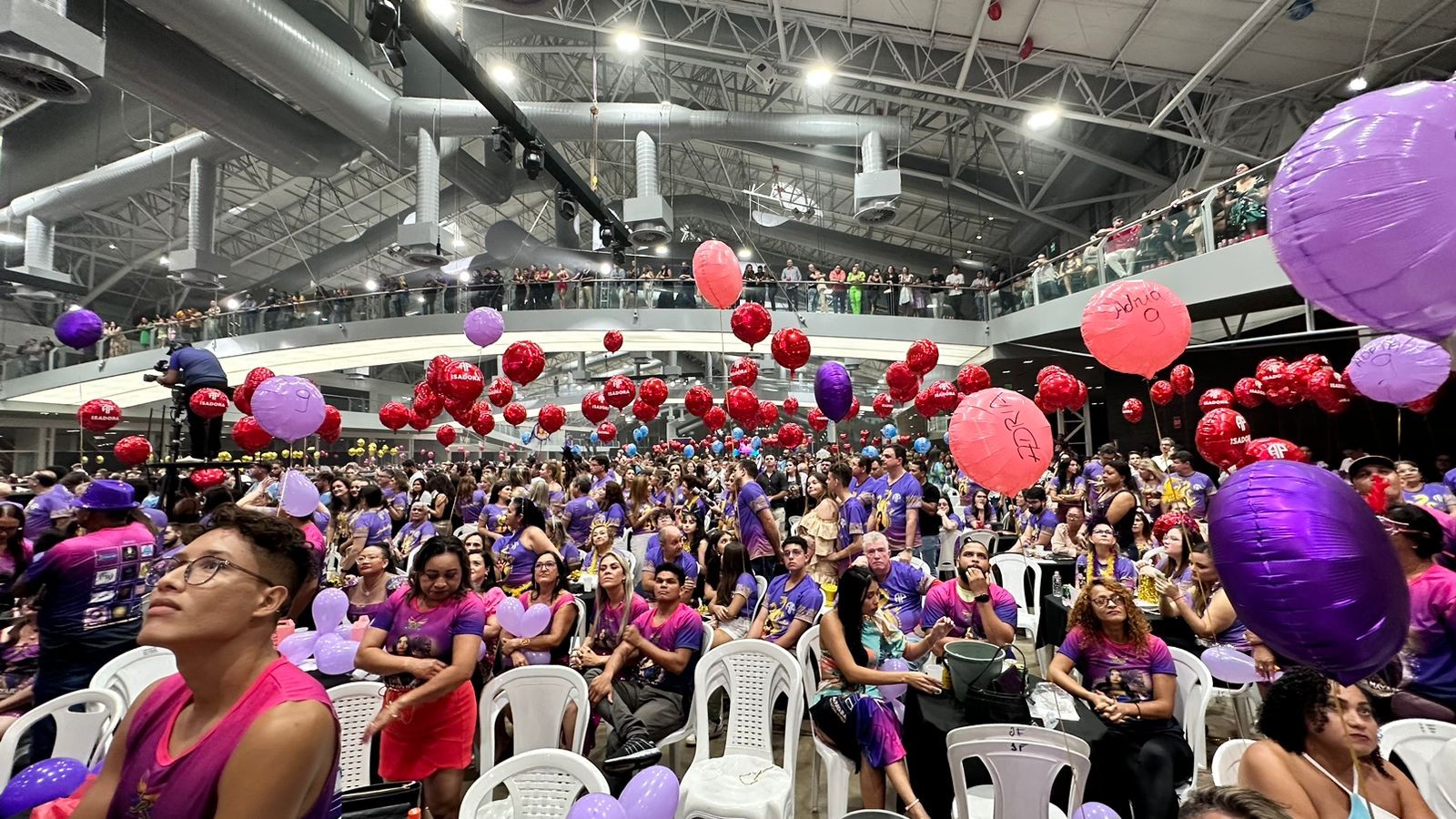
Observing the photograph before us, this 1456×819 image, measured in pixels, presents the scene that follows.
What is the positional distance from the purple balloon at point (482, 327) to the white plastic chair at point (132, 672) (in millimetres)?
6151

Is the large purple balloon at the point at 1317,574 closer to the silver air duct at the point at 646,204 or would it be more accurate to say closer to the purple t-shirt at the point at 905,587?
the purple t-shirt at the point at 905,587

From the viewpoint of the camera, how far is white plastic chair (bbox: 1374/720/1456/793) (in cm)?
228

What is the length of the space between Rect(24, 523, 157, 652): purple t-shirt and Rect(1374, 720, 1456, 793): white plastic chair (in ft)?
2.45

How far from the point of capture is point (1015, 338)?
39.0 ft

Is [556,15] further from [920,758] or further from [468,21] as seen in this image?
[920,758]

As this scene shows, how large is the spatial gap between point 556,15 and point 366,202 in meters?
11.3

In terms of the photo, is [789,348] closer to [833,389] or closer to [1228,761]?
[833,389]

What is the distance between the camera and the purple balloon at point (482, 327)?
8.90 m

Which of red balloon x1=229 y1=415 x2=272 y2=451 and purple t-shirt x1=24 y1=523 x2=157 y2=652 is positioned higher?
red balloon x1=229 y1=415 x2=272 y2=451

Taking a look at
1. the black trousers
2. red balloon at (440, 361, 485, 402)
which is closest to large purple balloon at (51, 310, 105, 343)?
the black trousers

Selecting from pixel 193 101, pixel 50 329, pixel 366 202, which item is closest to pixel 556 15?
pixel 193 101

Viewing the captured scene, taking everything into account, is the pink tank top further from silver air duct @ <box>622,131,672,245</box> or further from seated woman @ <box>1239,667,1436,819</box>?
silver air duct @ <box>622,131,672,245</box>

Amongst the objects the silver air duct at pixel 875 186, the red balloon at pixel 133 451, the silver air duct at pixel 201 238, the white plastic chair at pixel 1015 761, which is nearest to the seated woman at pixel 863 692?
the white plastic chair at pixel 1015 761

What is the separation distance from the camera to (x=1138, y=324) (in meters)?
4.11
